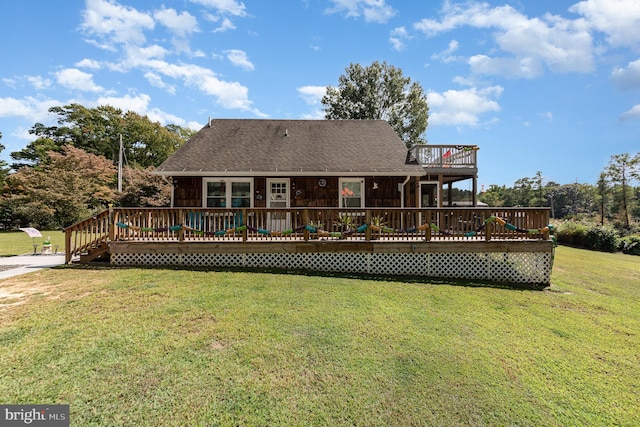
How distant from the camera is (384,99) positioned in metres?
29.1

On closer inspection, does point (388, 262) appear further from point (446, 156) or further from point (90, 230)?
point (90, 230)

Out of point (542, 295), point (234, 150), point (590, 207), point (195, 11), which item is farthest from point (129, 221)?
point (590, 207)

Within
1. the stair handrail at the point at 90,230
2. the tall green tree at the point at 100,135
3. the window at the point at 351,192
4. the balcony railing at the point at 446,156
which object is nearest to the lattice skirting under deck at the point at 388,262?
the stair handrail at the point at 90,230

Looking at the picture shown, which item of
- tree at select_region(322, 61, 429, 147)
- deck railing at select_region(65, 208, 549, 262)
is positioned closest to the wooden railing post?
deck railing at select_region(65, 208, 549, 262)

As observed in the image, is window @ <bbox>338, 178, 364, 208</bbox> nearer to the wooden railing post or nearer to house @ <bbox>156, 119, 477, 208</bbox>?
house @ <bbox>156, 119, 477, 208</bbox>

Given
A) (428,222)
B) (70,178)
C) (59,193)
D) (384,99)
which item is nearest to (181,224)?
(428,222)

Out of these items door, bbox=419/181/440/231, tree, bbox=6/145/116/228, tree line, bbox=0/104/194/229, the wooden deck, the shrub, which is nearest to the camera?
the wooden deck

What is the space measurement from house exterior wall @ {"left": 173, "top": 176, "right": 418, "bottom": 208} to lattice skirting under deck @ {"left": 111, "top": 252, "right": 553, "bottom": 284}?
3.63 meters

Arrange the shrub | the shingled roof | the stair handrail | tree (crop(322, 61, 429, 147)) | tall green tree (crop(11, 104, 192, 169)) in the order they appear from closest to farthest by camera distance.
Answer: the stair handrail → the shingled roof → the shrub → tree (crop(322, 61, 429, 147)) → tall green tree (crop(11, 104, 192, 169))

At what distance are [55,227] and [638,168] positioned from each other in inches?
2198

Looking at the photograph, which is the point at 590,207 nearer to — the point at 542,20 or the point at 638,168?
the point at 638,168

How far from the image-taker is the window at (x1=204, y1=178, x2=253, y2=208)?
11.5 metres

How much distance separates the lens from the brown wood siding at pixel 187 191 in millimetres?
11383

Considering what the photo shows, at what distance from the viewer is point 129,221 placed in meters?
8.44
